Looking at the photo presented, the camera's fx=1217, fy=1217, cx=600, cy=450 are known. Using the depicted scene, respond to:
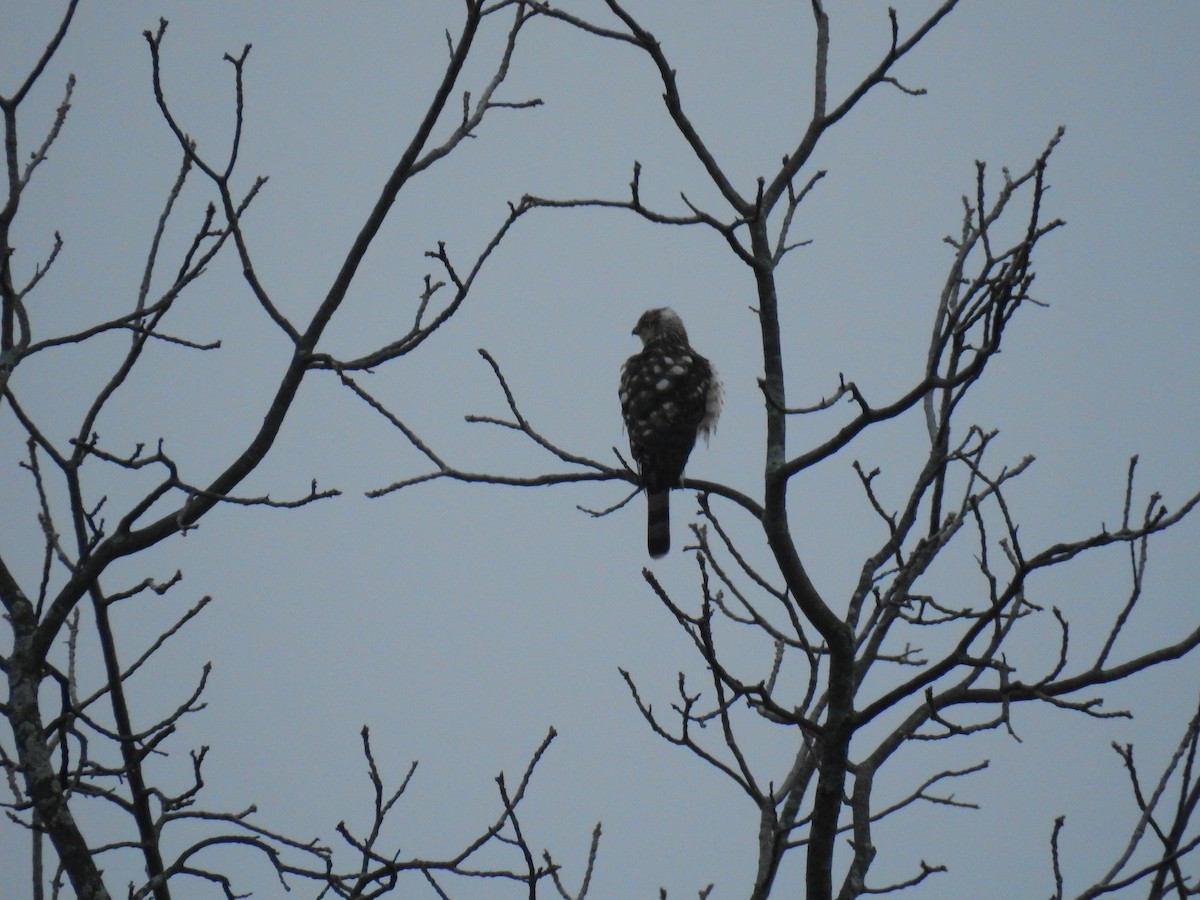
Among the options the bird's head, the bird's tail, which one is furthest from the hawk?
the bird's head

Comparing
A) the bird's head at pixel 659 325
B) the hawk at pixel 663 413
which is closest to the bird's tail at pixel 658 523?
the hawk at pixel 663 413

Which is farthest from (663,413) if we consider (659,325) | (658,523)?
(659,325)

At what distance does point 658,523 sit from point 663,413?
0.62m

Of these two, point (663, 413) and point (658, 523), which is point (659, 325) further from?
point (658, 523)

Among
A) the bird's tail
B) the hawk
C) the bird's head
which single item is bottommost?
the bird's tail

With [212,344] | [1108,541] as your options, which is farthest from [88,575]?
[1108,541]

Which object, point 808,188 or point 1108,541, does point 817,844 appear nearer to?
point 1108,541

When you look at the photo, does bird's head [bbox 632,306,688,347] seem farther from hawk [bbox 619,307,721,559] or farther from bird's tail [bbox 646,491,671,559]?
bird's tail [bbox 646,491,671,559]

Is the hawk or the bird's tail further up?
the hawk

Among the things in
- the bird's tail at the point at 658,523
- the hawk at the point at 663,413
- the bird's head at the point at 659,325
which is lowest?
the bird's tail at the point at 658,523

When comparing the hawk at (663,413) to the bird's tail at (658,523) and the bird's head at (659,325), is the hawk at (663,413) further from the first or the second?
the bird's head at (659,325)

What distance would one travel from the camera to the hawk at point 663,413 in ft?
21.9

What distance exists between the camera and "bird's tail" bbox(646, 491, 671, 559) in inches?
260

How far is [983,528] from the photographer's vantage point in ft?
10.4
